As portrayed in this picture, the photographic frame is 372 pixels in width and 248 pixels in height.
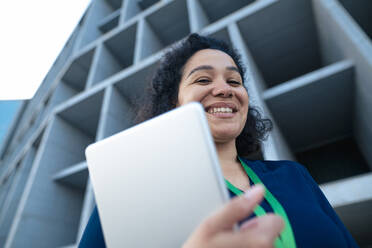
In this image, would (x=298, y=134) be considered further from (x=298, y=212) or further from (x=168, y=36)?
(x=168, y=36)

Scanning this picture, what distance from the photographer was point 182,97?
95cm

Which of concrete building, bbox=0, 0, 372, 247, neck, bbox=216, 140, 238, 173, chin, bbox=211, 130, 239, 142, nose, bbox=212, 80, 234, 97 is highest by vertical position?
concrete building, bbox=0, 0, 372, 247

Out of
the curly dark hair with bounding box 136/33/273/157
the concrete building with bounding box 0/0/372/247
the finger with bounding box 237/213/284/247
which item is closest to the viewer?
the finger with bounding box 237/213/284/247

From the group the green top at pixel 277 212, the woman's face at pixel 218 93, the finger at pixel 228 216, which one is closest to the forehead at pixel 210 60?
the woman's face at pixel 218 93

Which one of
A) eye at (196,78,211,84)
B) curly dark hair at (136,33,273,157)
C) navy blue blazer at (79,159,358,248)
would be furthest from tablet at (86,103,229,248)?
curly dark hair at (136,33,273,157)

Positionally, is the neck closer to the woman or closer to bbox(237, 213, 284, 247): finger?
the woman

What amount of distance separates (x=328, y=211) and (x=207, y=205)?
2.34 feet

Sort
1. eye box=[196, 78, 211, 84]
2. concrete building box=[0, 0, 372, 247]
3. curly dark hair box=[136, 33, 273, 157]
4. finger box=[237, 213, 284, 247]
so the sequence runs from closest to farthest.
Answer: finger box=[237, 213, 284, 247], eye box=[196, 78, 211, 84], curly dark hair box=[136, 33, 273, 157], concrete building box=[0, 0, 372, 247]

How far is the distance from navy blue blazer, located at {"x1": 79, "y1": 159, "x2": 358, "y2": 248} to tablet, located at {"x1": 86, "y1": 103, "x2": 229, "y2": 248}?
256 millimetres

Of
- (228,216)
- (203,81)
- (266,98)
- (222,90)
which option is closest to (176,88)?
(203,81)

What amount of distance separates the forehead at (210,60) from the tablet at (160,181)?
568mm

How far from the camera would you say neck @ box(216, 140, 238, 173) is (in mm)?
852

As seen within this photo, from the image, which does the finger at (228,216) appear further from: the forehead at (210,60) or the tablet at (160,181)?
the forehead at (210,60)

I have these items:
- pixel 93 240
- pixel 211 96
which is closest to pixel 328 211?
pixel 211 96
